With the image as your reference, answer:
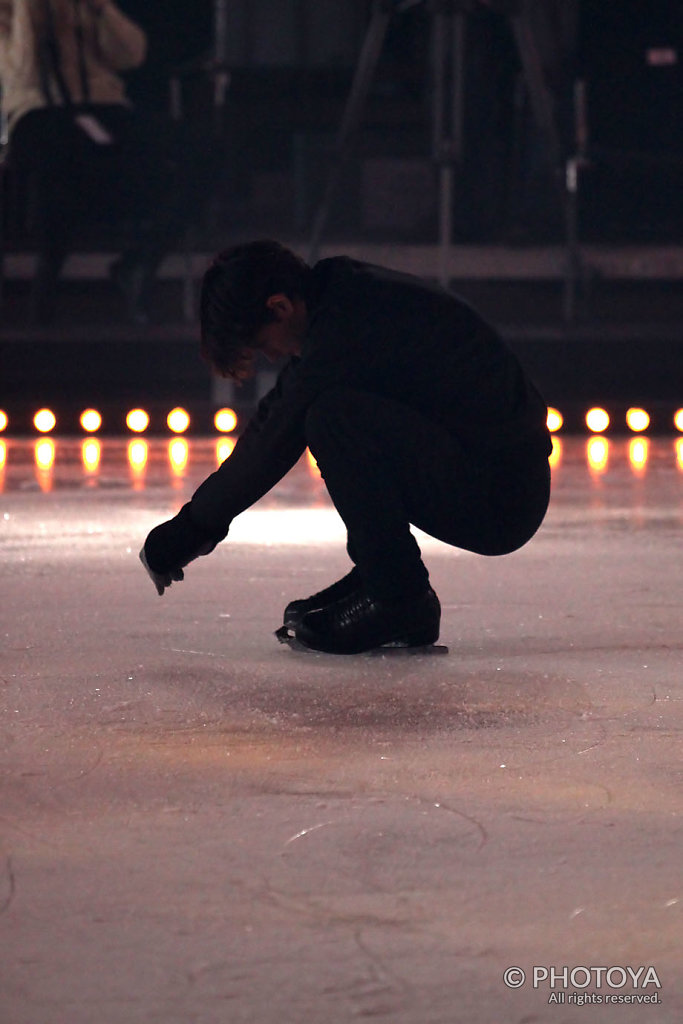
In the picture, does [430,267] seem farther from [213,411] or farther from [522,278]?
[213,411]

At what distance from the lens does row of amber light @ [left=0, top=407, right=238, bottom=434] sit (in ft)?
14.0

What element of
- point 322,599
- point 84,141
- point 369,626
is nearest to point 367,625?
point 369,626

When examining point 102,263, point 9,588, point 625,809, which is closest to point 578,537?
point 9,588

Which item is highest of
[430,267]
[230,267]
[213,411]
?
[230,267]

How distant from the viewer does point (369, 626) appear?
1806mm

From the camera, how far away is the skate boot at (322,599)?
1.87m

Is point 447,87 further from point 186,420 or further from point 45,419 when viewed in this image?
point 45,419

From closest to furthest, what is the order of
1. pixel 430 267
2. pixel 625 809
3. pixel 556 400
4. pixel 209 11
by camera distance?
pixel 625 809 → pixel 556 400 → pixel 430 267 → pixel 209 11

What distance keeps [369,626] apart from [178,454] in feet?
7.48

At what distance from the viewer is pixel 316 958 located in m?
0.94

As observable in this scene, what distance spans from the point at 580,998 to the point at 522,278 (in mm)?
4070

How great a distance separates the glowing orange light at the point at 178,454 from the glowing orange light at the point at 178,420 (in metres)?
0.03

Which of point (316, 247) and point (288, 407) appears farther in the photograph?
point (316, 247)

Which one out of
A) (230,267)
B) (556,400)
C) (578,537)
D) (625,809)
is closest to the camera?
(625,809)
